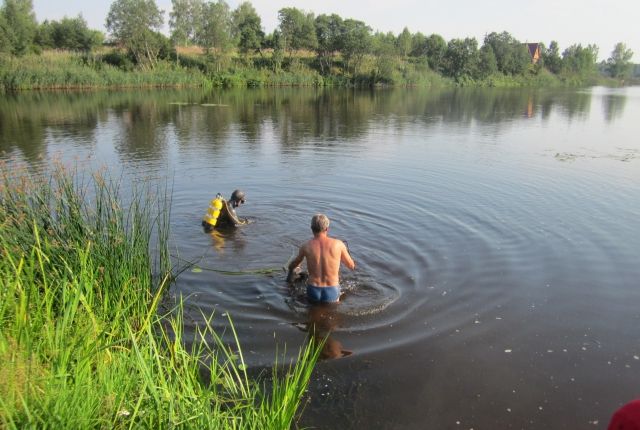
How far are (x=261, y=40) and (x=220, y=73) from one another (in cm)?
1649

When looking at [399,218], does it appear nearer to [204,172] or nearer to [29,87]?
[204,172]

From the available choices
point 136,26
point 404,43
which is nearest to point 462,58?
point 404,43

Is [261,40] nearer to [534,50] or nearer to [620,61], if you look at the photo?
[534,50]

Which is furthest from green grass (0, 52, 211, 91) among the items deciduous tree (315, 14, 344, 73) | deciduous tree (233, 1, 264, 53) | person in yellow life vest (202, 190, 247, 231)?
person in yellow life vest (202, 190, 247, 231)

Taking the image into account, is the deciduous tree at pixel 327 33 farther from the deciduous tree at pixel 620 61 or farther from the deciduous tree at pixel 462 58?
the deciduous tree at pixel 620 61

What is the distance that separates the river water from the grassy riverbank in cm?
2691

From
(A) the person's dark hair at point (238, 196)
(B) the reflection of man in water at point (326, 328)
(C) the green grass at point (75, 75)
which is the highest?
(C) the green grass at point (75, 75)

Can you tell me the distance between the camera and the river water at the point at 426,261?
18.7 feet

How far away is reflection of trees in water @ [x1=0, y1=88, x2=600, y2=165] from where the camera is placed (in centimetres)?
2194

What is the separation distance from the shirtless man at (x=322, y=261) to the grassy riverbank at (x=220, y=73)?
47.9m

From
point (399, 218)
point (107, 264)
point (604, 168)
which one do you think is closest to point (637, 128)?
point (604, 168)

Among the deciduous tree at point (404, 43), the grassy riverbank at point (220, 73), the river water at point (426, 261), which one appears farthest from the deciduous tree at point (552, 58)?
the river water at point (426, 261)

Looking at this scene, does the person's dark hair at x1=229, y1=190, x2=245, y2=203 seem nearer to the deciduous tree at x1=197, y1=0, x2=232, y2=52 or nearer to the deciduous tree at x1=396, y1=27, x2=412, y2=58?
the deciduous tree at x1=197, y1=0, x2=232, y2=52

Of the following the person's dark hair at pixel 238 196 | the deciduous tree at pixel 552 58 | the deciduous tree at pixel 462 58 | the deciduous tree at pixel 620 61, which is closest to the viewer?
the person's dark hair at pixel 238 196
